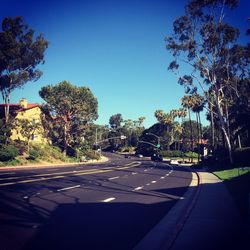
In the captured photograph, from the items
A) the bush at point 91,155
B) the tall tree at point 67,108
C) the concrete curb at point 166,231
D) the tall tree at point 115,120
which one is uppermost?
the tall tree at point 115,120

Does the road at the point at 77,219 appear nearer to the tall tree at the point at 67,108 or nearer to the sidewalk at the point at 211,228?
the sidewalk at the point at 211,228

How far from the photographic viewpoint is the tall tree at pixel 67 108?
65.1 metres

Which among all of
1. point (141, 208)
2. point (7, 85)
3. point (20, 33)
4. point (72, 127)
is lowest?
point (141, 208)

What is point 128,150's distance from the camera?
15600 centimetres

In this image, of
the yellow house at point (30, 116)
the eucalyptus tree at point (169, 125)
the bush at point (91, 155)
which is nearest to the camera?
the yellow house at point (30, 116)

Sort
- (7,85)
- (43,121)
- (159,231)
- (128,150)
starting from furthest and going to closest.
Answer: (128,150)
(43,121)
(7,85)
(159,231)

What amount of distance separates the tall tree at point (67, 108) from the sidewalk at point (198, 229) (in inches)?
2156

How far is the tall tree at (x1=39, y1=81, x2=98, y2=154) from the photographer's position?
214 feet

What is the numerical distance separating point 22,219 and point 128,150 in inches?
5786

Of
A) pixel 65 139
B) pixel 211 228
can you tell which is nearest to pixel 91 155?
pixel 65 139

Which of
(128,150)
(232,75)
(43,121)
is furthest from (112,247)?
(128,150)

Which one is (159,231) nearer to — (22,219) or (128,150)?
(22,219)

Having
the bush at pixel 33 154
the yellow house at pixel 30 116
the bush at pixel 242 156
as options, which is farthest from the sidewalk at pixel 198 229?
the yellow house at pixel 30 116

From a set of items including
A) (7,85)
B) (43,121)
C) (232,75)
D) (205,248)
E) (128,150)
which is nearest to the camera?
(205,248)
